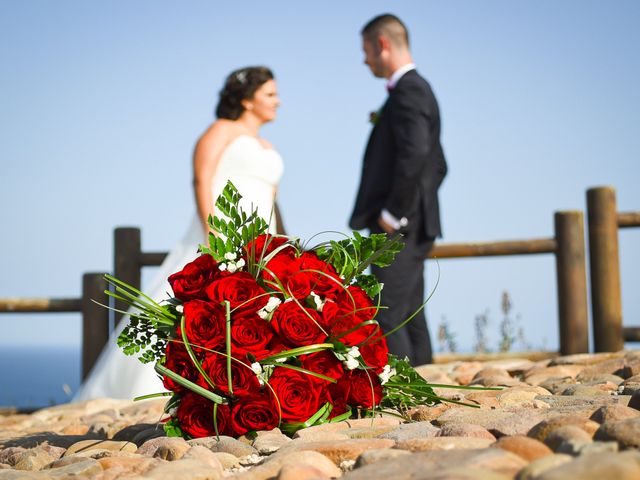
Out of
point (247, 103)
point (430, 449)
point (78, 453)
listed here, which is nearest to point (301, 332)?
point (430, 449)

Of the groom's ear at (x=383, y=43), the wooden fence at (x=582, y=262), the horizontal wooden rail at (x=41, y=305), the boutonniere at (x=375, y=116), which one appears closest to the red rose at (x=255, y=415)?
the boutonniere at (x=375, y=116)

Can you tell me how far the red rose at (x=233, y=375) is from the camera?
2143 mm

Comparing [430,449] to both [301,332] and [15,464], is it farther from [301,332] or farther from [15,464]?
[15,464]

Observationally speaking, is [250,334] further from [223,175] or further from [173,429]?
[223,175]

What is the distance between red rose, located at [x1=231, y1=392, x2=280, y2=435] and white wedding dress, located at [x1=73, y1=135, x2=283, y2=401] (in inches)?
130

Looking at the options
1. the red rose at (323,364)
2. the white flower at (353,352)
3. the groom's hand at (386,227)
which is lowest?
the red rose at (323,364)

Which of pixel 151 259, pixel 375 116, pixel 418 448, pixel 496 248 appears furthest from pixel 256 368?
pixel 151 259

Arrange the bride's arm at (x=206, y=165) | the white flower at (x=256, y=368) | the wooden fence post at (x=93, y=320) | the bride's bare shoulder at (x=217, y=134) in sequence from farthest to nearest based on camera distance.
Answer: the wooden fence post at (x=93, y=320)
the bride's bare shoulder at (x=217, y=134)
the bride's arm at (x=206, y=165)
the white flower at (x=256, y=368)

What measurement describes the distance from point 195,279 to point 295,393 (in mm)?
446

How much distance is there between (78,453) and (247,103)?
3839 millimetres

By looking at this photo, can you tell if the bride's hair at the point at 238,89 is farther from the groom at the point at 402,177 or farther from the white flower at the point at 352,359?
the white flower at the point at 352,359

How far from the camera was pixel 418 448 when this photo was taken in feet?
5.54

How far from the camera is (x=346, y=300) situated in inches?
90.6

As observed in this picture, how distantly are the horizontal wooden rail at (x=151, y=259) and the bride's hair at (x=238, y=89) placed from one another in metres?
1.19
